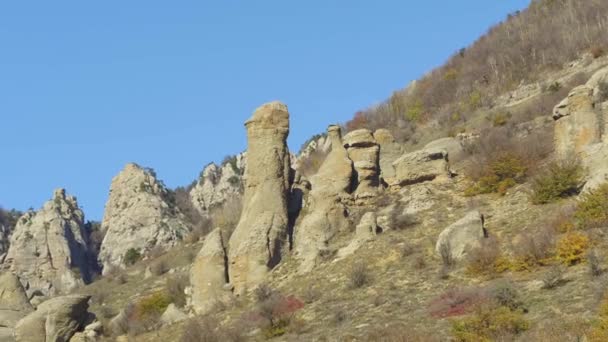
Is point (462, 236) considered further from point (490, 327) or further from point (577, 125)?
point (490, 327)

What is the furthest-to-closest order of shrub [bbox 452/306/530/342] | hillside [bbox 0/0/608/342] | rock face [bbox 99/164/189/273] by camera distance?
rock face [bbox 99/164/189/273] < hillside [bbox 0/0/608/342] < shrub [bbox 452/306/530/342]

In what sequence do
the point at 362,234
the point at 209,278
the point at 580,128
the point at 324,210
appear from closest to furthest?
the point at 580,128 < the point at 362,234 < the point at 209,278 < the point at 324,210

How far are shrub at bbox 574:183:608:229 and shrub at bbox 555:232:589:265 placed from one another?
37.6 inches

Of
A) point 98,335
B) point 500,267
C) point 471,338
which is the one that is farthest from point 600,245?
point 98,335

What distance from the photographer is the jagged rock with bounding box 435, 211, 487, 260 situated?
26.5m

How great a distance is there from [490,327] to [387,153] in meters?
Result: 21.3

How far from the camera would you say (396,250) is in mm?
28875

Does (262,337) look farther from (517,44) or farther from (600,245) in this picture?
(517,44)

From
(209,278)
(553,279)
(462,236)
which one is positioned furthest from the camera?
(209,278)

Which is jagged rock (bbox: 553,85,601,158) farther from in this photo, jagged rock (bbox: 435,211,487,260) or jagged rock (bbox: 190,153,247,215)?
jagged rock (bbox: 190,153,247,215)

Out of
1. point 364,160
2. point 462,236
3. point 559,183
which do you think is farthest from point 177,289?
point 559,183

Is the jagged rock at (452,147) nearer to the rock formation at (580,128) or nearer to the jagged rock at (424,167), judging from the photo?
the jagged rock at (424,167)

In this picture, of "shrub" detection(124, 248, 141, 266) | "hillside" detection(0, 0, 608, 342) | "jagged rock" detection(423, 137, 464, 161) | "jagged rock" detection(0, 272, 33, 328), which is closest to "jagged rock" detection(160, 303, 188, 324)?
"hillside" detection(0, 0, 608, 342)

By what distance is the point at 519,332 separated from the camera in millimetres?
19641
